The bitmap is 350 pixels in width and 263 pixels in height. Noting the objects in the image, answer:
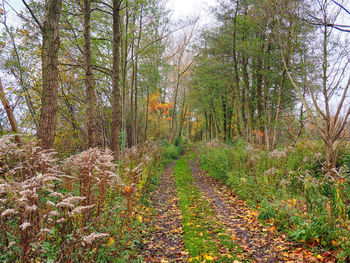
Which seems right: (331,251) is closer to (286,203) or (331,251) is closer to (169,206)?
(286,203)

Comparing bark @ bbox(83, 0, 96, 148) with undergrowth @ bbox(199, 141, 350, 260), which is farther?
bark @ bbox(83, 0, 96, 148)

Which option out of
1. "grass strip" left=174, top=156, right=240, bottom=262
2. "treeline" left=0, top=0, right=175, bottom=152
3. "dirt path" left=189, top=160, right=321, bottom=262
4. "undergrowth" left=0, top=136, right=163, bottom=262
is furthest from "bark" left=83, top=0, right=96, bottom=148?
"dirt path" left=189, top=160, right=321, bottom=262

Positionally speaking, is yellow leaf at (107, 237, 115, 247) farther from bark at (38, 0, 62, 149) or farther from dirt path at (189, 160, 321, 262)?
bark at (38, 0, 62, 149)

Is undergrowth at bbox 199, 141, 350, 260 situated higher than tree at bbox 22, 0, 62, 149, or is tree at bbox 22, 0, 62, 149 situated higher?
tree at bbox 22, 0, 62, 149

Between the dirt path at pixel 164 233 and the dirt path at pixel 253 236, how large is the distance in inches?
40.5

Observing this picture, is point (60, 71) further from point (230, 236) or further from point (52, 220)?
point (230, 236)

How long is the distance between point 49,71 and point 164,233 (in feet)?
13.0

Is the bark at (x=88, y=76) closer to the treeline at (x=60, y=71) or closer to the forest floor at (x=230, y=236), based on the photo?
the treeline at (x=60, y=71)

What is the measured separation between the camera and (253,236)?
3.80 m

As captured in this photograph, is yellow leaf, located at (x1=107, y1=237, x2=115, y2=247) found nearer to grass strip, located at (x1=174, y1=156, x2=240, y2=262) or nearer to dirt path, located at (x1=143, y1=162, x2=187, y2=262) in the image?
dirt path, located at (x1=143, y1=162, x2=187, y2=262)

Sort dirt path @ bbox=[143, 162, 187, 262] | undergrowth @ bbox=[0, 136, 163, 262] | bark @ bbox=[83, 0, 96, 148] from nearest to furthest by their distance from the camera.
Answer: undergrowth @ bbox=[0, 136, 163, 262], dirt path @ bbox=[143, 162, 187, 262], bark @ bbox=[83, 0, 96, 148]

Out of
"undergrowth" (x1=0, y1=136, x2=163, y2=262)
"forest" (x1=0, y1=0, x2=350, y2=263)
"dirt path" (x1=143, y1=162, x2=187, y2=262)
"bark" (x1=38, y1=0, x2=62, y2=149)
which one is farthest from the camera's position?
"bark" (x1=38, y1=0, x2=62, y2=149)

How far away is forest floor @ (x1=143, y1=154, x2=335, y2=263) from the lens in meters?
3.08

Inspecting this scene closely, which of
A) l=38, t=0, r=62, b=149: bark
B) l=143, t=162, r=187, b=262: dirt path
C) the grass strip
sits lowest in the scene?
l=143, t=162, r=187, b=262: dirt path
